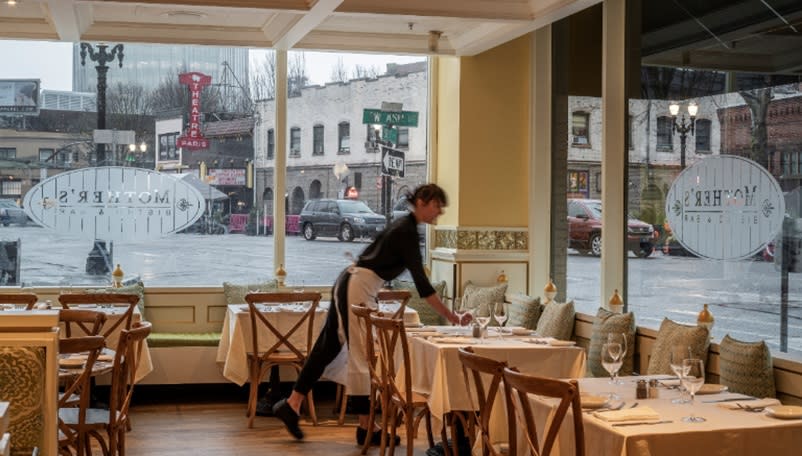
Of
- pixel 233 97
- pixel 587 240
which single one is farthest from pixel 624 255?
pixel 233 97

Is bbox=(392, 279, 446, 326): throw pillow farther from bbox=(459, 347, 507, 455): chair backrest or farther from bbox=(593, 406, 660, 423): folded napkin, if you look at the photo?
bbox=(593, 406, 660, 423): folded napkin

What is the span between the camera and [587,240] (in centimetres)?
876

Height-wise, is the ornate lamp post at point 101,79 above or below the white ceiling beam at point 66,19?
below

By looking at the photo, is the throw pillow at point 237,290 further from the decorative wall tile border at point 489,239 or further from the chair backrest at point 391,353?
the chair backrest at point 391,353

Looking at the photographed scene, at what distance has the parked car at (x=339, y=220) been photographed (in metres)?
10.0

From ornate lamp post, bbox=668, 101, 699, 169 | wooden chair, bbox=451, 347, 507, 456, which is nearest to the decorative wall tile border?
ornate lamp post, bbox=668, 101, 699, 169

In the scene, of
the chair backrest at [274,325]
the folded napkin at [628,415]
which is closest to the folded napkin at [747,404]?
the folded napkin at [628,415]

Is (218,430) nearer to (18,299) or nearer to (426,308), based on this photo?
(18,299)

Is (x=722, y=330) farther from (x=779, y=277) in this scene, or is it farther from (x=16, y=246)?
(x=16, y=246)

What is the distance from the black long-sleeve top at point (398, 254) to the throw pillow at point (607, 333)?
133 cm

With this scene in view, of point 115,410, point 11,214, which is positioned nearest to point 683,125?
point 115,410

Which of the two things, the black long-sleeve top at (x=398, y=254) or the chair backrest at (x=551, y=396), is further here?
the black long-sleeve top at (x=398, y=254)

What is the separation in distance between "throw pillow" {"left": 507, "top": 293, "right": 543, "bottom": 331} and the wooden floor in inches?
48.0

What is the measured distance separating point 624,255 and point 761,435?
3.99 m
